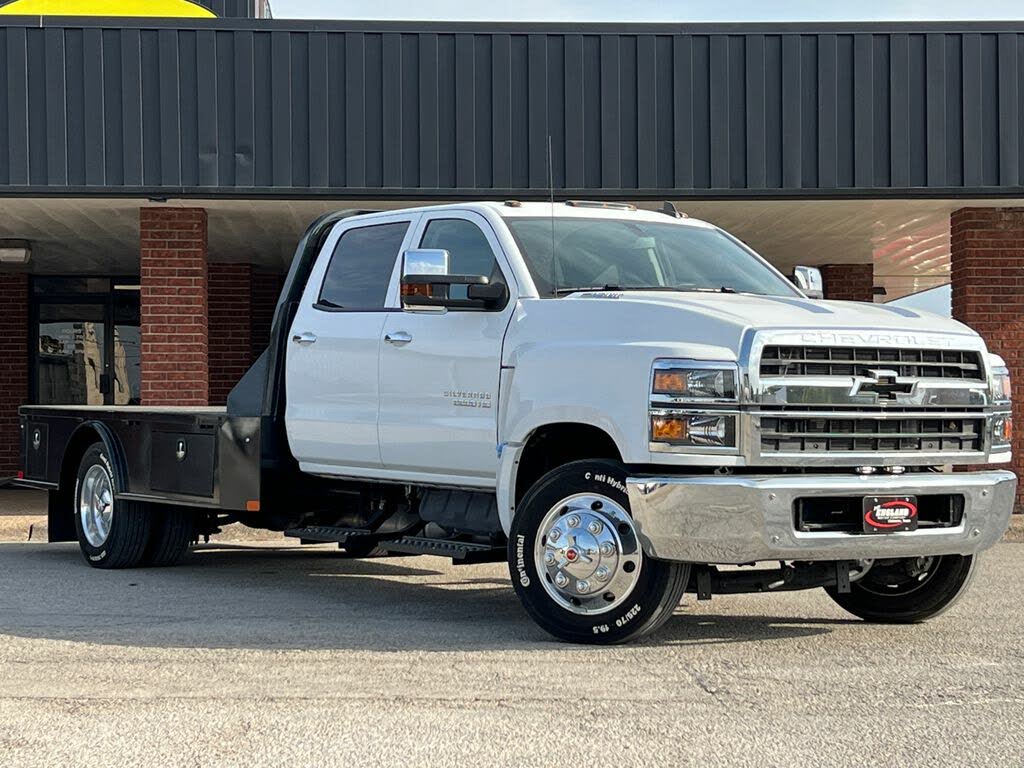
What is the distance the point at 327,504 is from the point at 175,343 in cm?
507

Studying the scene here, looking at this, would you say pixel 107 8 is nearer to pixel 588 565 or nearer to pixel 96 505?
pixel 96 505

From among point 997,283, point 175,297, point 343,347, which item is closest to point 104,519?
point 343,347

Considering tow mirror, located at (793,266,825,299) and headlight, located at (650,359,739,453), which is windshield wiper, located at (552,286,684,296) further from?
headlight, located at (650,359,739,453)

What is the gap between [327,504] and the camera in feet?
30.5

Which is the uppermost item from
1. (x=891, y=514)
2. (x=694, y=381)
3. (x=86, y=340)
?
(x=86, y=340)

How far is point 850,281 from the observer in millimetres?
19172

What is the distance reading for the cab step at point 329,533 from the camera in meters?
8.67

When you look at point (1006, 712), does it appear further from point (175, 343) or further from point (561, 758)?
point (175, 343)

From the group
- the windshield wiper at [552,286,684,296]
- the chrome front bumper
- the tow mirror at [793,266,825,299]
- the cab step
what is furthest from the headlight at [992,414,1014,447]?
the cab step

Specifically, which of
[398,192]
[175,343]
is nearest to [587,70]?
[398,192]

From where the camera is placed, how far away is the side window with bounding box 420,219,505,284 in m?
7.80

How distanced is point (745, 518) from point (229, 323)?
542 inches

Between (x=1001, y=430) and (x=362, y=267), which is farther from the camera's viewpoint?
(x=362, y=267)

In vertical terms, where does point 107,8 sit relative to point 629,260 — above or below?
above
